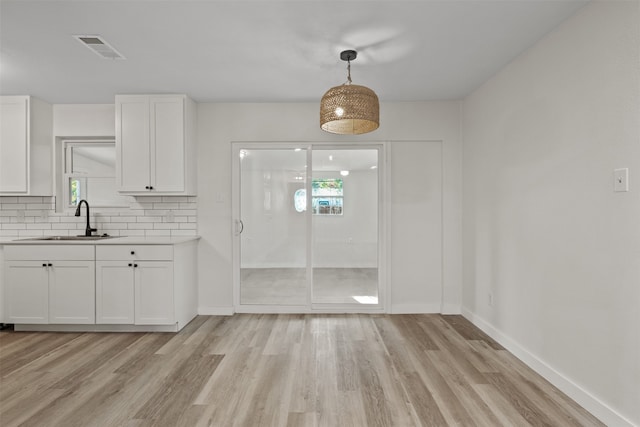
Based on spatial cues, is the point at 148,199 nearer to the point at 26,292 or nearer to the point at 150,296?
the point at 150,296

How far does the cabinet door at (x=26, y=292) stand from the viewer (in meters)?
3.46

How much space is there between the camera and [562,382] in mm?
2320

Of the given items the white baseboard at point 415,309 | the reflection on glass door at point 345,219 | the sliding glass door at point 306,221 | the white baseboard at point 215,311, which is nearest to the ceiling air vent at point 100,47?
the sliding glass door at point 306,221

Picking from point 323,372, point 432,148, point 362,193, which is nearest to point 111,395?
point 323,372

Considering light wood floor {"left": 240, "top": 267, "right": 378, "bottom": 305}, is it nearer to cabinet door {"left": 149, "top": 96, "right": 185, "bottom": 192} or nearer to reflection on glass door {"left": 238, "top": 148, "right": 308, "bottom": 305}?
reflection on glass door {"left": 238, "top": 148, "right": 308, "bottom": 305}

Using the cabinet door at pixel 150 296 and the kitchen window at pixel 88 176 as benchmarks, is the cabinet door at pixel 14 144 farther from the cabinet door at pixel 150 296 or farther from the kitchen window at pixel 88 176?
the cabinet door at pixel 150 296

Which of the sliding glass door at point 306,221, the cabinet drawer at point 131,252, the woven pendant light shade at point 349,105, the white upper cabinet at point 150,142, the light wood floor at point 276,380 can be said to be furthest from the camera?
the sliding glass door at point 306,221

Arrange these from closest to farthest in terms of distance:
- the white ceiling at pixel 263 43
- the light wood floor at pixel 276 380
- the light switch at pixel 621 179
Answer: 1. the light switch at pixel 621 179
2. the light wood floor at pixel 276 380
3. the white ceiling at pixel 263 43

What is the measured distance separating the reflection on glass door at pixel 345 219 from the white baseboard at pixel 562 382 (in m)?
1.42

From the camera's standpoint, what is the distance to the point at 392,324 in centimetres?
367

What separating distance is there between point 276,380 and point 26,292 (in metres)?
2.87

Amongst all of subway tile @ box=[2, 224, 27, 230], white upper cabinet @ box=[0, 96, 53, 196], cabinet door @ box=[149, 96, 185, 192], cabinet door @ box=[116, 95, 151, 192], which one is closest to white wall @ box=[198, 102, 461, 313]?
cabinet door @ box=[149, 96, 185, 192]

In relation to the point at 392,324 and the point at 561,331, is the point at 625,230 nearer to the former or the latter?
the point at 561,331

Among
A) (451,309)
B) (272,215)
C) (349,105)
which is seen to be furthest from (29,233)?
(451,309)
